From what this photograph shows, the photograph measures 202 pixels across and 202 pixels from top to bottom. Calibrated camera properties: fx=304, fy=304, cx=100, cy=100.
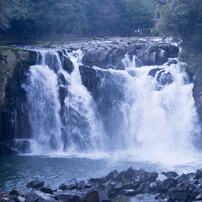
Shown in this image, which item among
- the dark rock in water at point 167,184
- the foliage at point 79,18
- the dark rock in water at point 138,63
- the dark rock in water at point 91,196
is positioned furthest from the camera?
the foliage at point 79,18

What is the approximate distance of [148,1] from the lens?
5431 centimetres

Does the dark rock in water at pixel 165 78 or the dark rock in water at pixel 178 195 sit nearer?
the dark rock in water at pixel 178 195

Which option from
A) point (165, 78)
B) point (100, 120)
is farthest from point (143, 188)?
point (165, 78)

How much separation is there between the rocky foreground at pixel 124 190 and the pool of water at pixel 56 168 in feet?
7.47

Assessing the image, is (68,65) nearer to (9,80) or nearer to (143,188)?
(9,80)

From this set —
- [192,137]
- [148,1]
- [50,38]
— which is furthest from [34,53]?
[148,1]

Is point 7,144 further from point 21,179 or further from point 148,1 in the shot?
point 148,1

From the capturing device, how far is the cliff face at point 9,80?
21359mm

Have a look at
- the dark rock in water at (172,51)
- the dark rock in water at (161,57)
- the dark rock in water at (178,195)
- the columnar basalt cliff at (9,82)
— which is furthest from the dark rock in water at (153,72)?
the dark rock in water at (178,195)

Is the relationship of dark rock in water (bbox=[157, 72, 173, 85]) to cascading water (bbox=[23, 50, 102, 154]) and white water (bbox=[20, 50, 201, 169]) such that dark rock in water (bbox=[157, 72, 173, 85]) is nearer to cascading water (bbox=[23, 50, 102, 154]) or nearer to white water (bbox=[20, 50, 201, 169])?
white water (bbox=[20, 50, 201, 169])

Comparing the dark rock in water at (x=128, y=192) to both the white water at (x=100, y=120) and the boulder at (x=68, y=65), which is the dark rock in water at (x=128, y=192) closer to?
the white water at (x=100, y=120)

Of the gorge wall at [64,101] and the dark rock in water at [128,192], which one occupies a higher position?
the gorge wall at [64,101]

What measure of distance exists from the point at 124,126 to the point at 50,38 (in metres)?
23.1

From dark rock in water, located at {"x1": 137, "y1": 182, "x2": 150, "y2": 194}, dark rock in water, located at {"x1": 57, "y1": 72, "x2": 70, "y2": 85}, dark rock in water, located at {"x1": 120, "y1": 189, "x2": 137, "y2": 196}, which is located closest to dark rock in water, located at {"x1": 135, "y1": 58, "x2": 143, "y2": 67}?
dark rock in water, located at {"x1": 57, "y1": 72, "x2": 70, "y2": 85}
